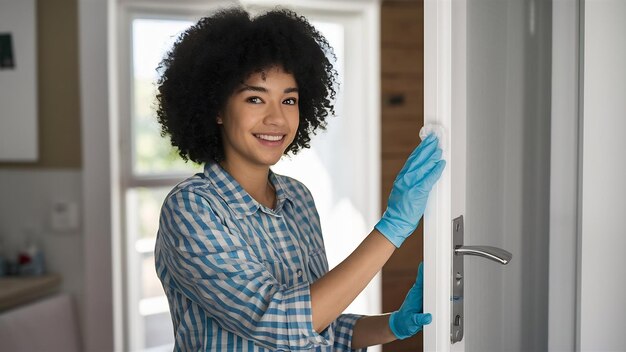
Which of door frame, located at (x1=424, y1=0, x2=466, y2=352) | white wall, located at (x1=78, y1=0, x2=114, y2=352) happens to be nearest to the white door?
door frame, located at (x1=424, y1=0, x2=466, y2=352)

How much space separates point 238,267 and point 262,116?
1.09 ft

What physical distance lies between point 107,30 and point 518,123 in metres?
1.83

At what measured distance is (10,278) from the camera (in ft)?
8.21

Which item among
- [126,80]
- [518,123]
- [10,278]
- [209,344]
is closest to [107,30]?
[126,80]

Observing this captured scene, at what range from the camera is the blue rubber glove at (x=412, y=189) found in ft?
3.33

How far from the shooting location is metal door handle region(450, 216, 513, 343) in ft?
3.39

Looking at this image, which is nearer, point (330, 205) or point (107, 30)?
point (107, 30)

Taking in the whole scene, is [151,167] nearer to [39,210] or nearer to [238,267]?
[39,210]

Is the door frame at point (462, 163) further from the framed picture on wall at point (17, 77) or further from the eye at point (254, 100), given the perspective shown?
the framed picture on wall at point (17, 77)

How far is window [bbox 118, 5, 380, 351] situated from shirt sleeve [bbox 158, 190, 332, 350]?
4.92 feet

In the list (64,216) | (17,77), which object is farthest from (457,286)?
(17,77)

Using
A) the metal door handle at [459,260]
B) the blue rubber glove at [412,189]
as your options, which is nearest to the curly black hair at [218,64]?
the blue rubber glove at [412,189]

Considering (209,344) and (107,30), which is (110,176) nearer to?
(107,30)

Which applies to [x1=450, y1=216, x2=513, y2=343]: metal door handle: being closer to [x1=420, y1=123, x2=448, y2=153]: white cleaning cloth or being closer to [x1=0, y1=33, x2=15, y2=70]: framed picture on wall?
[x1=420, y1=123, x2=448, y2=153]: white cleaning cloth
